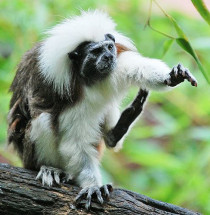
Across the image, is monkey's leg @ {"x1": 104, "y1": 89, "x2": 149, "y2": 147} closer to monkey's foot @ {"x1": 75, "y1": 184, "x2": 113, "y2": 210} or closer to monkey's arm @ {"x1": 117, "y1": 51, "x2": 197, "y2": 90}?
monkey's arm @ {"x1": 117, "y1": 51, "x2": 197, "y2": 90}

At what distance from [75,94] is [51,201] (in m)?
1.10

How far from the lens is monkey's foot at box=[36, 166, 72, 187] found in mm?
4613

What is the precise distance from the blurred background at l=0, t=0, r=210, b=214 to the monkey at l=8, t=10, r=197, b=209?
2.08ft

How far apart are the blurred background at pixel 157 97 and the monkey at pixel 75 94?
635mm

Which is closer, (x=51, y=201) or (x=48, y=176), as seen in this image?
(x=51, y=201)

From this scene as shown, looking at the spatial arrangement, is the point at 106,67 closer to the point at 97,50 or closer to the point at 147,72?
the point at 97,50

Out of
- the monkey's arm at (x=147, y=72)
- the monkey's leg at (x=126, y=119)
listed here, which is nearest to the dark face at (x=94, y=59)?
the monkey's arm at (x=147, y=72)

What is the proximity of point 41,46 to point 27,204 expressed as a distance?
1731 mm

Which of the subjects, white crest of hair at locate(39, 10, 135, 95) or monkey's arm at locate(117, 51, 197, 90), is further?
white crest of hair at locate(39, 10, 135, 95)

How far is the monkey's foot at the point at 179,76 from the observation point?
406 centimetres

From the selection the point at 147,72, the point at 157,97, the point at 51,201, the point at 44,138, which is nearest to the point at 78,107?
the point at 44,138

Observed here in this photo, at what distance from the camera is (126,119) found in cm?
542

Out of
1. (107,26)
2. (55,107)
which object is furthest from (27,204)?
(107,26)

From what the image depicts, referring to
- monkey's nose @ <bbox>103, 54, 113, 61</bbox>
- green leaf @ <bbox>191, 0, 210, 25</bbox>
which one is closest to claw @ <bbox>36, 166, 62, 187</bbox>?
monkey's nose @ <bbox>103, 54, 113, 61</bbox>
